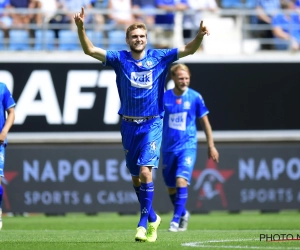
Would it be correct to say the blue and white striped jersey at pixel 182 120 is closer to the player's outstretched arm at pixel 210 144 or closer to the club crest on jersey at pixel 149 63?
the player's outstretched arm at pixel 210 144

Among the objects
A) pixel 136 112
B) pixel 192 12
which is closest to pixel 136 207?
pixel 192 12

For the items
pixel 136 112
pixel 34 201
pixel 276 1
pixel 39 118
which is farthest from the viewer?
pixel 276 1

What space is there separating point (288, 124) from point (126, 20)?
4.38 m

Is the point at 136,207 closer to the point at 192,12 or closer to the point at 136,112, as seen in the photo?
the point at 192,12

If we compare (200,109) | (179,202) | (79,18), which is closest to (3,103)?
(179,202)

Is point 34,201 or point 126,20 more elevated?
point 126,20

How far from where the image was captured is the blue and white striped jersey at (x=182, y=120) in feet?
41.1

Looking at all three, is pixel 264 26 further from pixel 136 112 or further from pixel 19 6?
pixel 136 112

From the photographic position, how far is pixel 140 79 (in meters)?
9.09

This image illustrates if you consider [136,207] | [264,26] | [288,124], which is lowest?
[136,207]

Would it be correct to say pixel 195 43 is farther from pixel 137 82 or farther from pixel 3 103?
pixel 3 103

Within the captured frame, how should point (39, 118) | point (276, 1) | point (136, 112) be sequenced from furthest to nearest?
1. point (276, 1)
2. point (39, 118)
3. point (136, 112)

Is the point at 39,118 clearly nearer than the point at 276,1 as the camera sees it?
Yes

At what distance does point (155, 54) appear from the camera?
924cm
